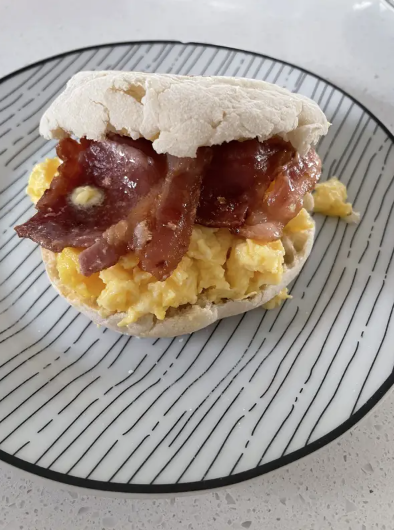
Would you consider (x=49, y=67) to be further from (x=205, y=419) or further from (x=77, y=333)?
(x=205, y=419)

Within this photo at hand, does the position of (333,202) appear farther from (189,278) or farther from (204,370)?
(204,370)

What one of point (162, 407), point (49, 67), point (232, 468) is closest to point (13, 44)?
point (49, 67)

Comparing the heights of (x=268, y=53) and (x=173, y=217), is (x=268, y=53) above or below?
below

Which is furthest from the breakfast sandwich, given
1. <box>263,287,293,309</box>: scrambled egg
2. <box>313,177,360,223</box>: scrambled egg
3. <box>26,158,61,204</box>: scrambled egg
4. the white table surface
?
the white table surface

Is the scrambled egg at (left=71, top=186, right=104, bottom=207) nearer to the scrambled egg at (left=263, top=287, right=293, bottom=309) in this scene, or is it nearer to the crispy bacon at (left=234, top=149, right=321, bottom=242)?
the crispy bacon at (left=234, top=149, right=321, bottom=242)

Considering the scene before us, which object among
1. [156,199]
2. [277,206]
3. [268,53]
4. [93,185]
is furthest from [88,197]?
[268,53]

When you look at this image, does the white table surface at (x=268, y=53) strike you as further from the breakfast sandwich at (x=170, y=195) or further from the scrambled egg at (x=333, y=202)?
the scrambled egg at (x=333, y=202)

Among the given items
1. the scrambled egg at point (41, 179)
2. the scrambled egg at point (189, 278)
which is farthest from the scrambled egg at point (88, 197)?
the scrambled egg at point (41, 179)
